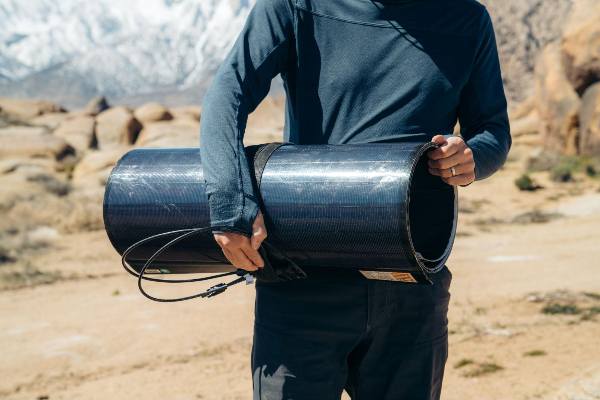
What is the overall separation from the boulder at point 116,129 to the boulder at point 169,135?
1.83 feet

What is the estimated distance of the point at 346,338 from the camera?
202 centimetres

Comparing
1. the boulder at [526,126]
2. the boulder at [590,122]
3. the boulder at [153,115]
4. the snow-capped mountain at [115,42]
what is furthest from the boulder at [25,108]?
the snow-capped mountain at [115,42]

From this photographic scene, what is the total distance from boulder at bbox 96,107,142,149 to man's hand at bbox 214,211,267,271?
2701 cm

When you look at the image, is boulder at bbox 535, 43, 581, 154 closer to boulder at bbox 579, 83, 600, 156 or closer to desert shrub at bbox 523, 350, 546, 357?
boulder at bbox 579, 83, 600, 156

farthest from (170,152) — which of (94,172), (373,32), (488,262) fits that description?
(94,172)

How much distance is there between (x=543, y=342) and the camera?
578cm

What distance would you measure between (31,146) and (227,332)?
17.3 m

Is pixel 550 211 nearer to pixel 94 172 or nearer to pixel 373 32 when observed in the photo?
pixel 94 172

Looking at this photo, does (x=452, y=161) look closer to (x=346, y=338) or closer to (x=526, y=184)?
(x=346, y=338)

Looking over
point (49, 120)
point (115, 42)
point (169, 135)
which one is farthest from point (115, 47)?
point (169, 135)

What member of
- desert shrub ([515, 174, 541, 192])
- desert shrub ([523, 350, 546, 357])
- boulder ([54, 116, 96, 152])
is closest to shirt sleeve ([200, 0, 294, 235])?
desert shrub ([523, 350, 546, 357])

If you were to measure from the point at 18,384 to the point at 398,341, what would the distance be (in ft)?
14.2

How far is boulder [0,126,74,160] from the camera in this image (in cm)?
2181

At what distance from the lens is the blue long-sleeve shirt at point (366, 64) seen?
202cm
